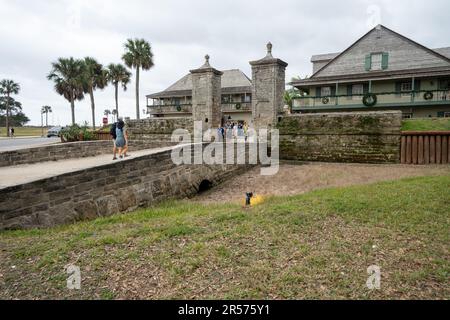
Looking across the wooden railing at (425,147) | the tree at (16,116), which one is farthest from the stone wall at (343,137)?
the tree at (16,116)

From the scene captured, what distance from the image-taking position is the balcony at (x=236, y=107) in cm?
3372

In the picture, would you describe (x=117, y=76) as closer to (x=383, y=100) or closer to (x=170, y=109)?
(x=170, y=109)

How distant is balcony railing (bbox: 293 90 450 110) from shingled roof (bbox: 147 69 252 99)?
1167 centimetres

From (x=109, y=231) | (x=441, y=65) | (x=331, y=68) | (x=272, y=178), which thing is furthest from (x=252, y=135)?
(x=441, y=65)

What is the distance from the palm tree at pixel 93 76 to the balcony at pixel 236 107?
58.2 ft

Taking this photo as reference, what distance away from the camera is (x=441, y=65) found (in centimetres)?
2189

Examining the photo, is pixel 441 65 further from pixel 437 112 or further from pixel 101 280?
pixel 101 280

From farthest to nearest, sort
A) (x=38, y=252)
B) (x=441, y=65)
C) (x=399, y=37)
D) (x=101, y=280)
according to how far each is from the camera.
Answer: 1. (x=399, y=37)
2. (x=441, y=65)
3. (x=38, y=252)
4. (x=101, y=280)

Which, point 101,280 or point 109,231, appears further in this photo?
point 109,231

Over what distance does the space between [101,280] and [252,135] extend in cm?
1144

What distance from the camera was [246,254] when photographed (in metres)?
4.00

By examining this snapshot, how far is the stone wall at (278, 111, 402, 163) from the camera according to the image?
12.6 m
